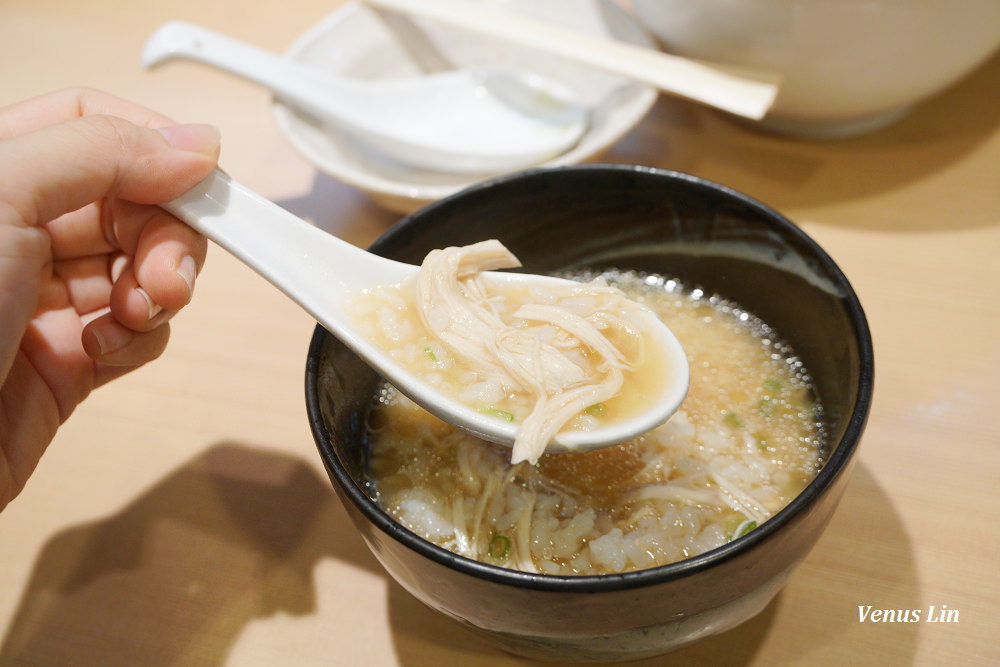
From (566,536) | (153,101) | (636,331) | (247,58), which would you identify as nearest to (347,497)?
(566,536)

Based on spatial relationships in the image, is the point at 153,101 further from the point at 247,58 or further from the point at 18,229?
the point at 18,229

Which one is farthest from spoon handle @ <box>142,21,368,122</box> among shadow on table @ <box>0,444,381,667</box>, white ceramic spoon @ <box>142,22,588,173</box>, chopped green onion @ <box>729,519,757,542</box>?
chopped green onion @ <box>729,519,757,542</box>

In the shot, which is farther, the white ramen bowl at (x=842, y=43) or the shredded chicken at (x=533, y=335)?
the white ramen bowl at (x=842, y=43)

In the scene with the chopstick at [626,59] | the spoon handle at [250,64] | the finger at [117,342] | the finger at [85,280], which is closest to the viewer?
the finger at [117,342]

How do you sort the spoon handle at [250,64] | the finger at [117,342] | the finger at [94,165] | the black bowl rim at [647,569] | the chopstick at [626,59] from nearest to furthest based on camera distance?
1. the black bowl rim at [647,569]
2. the finger at [94,165]
3. the finger at [117,342]
4. the chopstick at [626,59]
5. the spoon handle at [250,64]

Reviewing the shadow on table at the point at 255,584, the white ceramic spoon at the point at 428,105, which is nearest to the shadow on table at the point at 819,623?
the shadow on table at the point at 255,584

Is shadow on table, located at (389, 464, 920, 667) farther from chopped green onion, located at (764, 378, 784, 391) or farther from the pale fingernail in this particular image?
the pale fingernail

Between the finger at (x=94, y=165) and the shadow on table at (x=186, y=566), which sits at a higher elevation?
the finger at (x=94, y=165)

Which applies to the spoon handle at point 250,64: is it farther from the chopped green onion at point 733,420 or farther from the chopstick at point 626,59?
the chopped green onion at point 733,420
